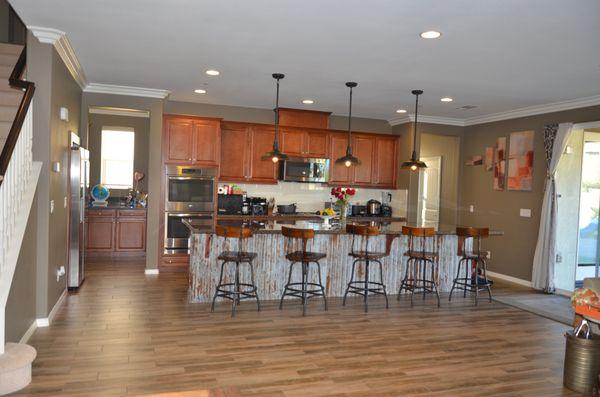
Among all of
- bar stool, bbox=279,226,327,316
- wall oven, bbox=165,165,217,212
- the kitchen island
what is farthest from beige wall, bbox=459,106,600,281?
wall oven, bbox=165,165,217,212

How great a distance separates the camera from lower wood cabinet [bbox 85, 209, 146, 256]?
333 inches

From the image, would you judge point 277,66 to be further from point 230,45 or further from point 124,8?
point 124,8

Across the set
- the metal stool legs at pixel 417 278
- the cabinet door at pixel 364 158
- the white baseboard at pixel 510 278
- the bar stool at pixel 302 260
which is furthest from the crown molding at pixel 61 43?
the white baseboard at pixel 510 278

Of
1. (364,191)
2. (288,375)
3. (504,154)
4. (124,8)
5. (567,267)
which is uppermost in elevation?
(124,8)

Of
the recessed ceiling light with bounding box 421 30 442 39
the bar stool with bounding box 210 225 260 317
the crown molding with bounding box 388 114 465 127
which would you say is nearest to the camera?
the recessed ceiling light with bounding box 421 30 442 39

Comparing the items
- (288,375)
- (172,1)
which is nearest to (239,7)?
(172,1)

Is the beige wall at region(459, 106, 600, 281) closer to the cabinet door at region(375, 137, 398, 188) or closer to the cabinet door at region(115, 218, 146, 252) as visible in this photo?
the cabinet door at region(375, 137, 398, 188)

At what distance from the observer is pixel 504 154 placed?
7.98 metres

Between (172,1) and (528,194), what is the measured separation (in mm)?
6143

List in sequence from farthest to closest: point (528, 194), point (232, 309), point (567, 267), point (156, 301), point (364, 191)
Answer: point (364, 191) → point (528, 194) → point (567, 267) → point (156, 301) → point (232, 309)

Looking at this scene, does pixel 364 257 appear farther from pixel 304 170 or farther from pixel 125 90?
pixel 125 90

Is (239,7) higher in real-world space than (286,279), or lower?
higher

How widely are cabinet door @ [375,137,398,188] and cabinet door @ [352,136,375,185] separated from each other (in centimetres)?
10

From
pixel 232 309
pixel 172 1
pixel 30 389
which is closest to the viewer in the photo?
pixel 30 389
